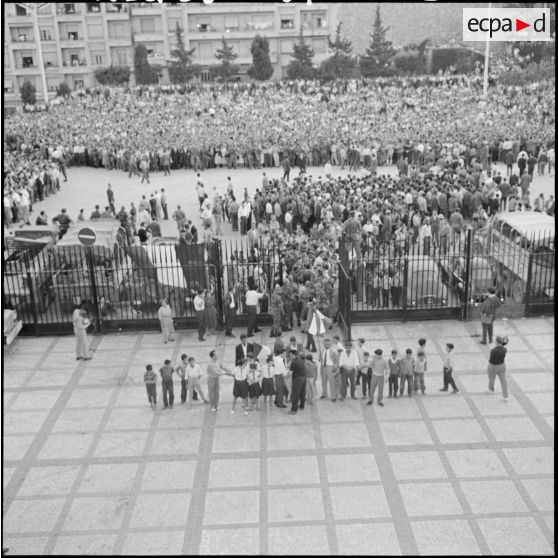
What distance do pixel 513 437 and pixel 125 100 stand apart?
128 feet

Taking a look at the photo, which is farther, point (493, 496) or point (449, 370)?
point (449, 370)

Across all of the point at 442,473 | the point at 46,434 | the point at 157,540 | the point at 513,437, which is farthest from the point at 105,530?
the point at 513,437

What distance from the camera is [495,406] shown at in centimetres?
1244

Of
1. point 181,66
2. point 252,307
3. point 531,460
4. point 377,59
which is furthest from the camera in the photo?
point 377,59

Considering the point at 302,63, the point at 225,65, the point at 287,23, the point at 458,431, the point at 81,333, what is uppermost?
the point at 287,23

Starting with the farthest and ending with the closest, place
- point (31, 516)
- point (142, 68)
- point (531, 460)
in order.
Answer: point (142, 68) < point (531, 460) < point (31, 516)

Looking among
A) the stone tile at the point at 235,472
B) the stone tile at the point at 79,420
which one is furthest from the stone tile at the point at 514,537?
the stone tile at the point at 79,420

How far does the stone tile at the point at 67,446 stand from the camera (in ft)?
37.5

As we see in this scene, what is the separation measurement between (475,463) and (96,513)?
5680mm

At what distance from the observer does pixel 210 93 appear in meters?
46.3

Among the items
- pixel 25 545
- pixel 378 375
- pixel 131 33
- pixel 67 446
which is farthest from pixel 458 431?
pixel 131 33

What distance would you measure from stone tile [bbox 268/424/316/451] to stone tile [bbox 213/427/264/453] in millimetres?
17

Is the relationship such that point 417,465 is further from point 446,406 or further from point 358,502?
point 446,406

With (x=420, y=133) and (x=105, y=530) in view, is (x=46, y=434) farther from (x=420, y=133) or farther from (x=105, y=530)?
(x=420, y=133)
